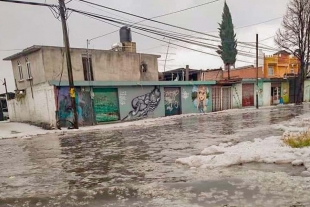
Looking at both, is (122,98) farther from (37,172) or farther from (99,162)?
(37,172)

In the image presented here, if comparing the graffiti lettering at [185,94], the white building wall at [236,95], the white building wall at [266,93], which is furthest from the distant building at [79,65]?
the white building wall at [266,93]

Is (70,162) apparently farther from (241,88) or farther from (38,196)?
(241,88)

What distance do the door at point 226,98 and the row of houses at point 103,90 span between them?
112 millimetres

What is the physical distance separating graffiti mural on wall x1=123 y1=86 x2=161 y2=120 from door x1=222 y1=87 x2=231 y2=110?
930cm

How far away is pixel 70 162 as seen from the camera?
25.7 ft

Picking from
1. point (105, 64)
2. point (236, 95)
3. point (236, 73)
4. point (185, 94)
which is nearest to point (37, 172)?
point (105, 64)

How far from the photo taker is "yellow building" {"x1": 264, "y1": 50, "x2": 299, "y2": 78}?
37531 millimetres

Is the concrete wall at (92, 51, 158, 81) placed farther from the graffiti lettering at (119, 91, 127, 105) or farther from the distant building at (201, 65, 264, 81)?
the distant building at (201, 65, 264, 81)

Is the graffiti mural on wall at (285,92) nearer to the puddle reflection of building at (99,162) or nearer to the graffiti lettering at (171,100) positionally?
the graffiti lettering at (171,100)

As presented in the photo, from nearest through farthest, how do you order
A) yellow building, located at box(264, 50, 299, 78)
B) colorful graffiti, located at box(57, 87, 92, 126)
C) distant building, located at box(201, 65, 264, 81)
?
colorful graffiti, located at box(57, 87, 92, 126), distant building, located at box(201, 65, 264, 81), yellow building, located at box(264, 50, 299, 78)

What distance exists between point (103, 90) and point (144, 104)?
13.4ft

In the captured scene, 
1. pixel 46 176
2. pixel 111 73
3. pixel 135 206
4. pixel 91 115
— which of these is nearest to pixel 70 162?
pixel 46 176

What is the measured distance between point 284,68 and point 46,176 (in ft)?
134

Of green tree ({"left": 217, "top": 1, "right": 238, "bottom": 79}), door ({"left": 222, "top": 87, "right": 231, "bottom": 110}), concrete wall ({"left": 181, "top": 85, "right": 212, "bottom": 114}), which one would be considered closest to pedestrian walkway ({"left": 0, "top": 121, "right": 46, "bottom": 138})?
concrete wall ({"left": 181, "top": 85, "right": 212, "bottom": 114})
